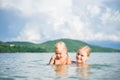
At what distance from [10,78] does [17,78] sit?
29cm

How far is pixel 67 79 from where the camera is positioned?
11453 millimetres

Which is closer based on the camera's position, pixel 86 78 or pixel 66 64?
pixel 86 78

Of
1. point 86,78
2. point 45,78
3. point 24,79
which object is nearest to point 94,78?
point 86,78

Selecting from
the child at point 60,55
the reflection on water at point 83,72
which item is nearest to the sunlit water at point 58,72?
the reflection on water at point 83,72

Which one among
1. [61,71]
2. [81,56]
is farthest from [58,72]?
[81,56]

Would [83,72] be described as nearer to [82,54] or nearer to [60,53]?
[60,53]

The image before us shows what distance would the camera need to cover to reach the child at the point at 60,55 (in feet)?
58.3

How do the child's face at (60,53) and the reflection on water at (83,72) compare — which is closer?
the reflection on water at (83,72)

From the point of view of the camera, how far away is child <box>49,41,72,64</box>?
17775mm

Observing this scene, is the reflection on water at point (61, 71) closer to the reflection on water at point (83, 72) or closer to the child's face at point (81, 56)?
the reflection on water at point (83, 72)

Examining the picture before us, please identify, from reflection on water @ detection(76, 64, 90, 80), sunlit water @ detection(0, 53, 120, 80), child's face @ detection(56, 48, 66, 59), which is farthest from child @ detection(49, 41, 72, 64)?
reflection on water @ detection(76, 64, 90, 80)

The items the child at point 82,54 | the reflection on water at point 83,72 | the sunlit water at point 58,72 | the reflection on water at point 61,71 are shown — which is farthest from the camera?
the child at point 82,54

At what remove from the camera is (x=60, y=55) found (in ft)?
59.3

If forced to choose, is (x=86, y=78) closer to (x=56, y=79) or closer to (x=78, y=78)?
(x=78, y=78)
